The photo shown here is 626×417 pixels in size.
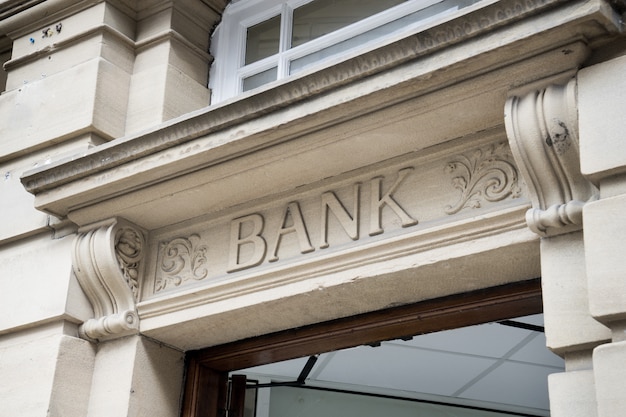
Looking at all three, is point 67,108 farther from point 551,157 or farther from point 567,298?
point 567,298

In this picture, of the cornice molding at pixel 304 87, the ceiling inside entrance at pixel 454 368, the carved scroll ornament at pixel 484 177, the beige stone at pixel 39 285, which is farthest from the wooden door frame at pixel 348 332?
the ceiling inside entrance at pixel 454 368

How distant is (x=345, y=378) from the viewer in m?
6.36

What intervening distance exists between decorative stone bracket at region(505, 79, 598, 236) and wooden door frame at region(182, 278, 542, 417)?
402mm

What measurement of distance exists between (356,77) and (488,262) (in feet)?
2.39

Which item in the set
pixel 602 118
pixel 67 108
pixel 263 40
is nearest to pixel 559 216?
pixel 602 118

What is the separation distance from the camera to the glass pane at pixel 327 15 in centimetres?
409

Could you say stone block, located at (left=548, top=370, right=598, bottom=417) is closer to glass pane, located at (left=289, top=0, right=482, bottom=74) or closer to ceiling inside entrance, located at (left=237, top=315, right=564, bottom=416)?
glass pane, located at (left=289, top=0, right=482, bottom=74)

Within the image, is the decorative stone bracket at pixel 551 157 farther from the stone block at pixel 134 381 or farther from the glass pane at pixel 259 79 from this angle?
the stone block at pixel 134 381

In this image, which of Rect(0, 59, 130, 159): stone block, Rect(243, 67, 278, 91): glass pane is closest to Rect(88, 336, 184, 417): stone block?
Rect(0, 59, 130, 159): stone block

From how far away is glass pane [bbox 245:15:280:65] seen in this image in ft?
14.2

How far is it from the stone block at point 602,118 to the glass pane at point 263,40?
5.77 feet

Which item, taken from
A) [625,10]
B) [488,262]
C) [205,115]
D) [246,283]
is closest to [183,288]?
[246,283]

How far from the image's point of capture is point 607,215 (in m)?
2.64

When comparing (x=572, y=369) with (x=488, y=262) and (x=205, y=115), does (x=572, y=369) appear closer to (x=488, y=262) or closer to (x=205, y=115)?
(x=488, y=262)
